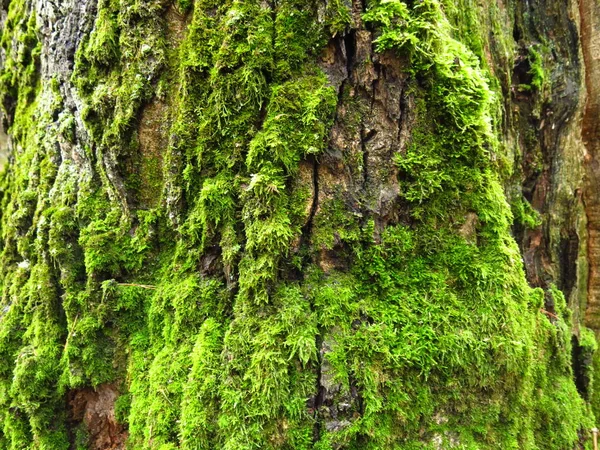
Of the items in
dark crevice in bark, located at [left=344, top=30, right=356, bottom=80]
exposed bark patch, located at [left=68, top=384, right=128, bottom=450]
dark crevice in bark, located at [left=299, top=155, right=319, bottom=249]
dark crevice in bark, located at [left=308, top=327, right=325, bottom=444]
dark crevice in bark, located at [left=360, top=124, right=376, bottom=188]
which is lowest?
exposed bark patch, located at [left=68, top=384, right=128, bottom=450]

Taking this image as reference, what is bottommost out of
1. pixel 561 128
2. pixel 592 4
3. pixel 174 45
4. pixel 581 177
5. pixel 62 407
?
pixel 62 407

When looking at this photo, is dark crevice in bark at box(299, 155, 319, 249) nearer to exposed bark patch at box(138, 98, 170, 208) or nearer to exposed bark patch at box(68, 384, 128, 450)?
exposed bark patch at box(138, 98, 170, 208)

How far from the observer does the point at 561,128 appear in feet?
9.52

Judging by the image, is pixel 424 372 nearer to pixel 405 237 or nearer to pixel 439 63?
pixel 405 237

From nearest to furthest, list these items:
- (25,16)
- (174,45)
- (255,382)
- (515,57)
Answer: (255,382) < (174,45) < (515,57) < (25,16)

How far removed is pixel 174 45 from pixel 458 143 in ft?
5.81

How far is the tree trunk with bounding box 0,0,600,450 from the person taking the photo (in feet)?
6.22

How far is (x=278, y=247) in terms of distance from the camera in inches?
76.2

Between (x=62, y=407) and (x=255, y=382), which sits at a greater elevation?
(x=255, y=382)

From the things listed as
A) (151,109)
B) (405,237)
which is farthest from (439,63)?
(151,109)

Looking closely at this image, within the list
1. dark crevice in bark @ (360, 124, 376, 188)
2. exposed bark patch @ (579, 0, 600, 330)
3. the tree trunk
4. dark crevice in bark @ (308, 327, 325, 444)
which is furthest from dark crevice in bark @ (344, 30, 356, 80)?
exposed bark patch @ (579, 0, 600, 330)

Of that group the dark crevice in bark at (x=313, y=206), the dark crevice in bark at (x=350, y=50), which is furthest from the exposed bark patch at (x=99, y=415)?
the dark crevice in bark at (x=350, y=50)

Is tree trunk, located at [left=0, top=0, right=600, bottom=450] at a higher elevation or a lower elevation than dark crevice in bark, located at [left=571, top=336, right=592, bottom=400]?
higher

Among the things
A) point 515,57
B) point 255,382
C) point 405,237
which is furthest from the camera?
point 515,57
